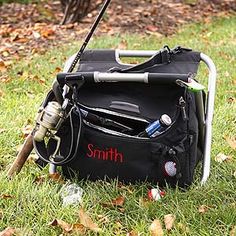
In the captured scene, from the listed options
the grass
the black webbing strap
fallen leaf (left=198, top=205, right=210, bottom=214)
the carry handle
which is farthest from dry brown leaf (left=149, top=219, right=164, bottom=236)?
the black webbing strap

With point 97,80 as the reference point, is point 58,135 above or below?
below

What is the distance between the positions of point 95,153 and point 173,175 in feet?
1.36

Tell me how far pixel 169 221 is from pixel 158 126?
481mm

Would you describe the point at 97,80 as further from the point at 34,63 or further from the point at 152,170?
the point at 34,63

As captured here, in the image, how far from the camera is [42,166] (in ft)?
10.4

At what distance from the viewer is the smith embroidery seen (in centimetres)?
297

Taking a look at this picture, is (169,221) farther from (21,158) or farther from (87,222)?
(21,158)

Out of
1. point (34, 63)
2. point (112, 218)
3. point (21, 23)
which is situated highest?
point (112, 218)

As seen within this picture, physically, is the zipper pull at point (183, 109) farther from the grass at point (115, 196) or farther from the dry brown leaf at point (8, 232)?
the dry brown leaf at point (8, 232)

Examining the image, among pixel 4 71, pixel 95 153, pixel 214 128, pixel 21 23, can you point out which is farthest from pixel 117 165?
pixel 21 23

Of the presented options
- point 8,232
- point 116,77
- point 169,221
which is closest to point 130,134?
point 116,77

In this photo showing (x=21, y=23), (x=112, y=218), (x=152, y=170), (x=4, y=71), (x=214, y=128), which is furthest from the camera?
(x=21, y=23)

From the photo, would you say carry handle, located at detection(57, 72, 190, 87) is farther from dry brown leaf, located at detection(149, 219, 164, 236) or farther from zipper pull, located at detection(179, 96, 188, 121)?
dry brown leaf, located at detection(149, 219, 164, 236)

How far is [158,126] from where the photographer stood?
2895 mm
